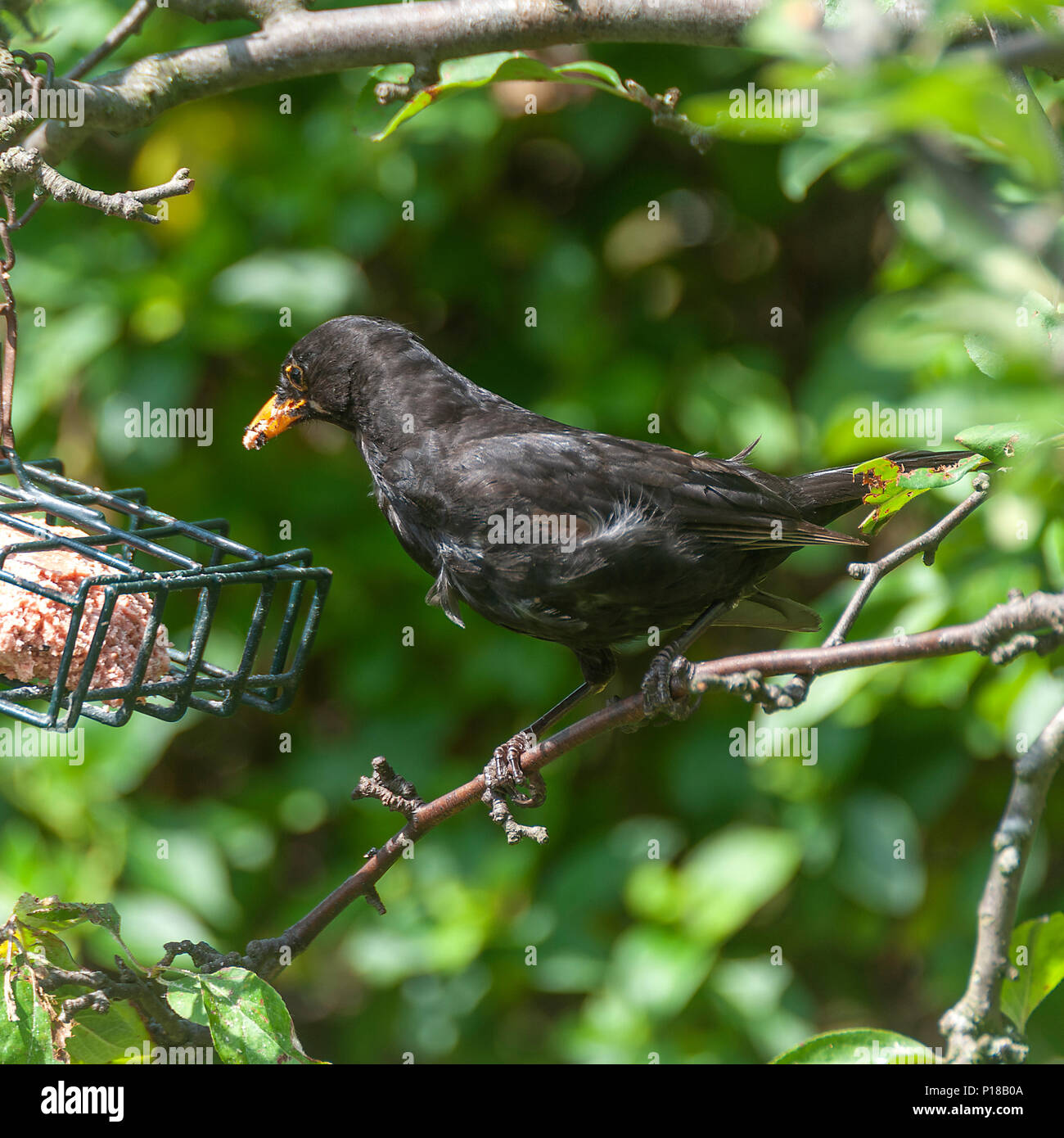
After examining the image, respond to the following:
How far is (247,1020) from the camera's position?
192 cm

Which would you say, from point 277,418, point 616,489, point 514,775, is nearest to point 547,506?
point 616,489

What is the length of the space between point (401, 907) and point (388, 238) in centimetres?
247

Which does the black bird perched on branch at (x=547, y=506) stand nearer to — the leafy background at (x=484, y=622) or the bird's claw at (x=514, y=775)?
the bird's claw at (x=514, y=775)

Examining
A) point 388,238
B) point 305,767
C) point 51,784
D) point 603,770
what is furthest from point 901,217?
point 51,784

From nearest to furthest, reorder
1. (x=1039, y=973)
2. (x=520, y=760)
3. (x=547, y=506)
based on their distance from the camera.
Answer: (x=1039, y=973), (x=520, y=760), (x=547, y=506)

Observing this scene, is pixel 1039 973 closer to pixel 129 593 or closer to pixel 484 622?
pixel 129 593

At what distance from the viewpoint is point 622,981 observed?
3.93 m

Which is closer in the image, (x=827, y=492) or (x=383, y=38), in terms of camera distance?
(x=383, y=38)

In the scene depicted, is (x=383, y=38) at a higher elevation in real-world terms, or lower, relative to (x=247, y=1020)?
higher

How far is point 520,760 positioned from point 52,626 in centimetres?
106

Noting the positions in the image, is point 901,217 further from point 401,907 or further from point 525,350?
point 401,907

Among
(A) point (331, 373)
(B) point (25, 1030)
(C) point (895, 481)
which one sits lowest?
(B) point (25, 1030)

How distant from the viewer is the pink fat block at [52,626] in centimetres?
253

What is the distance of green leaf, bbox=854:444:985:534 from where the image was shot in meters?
1.99
